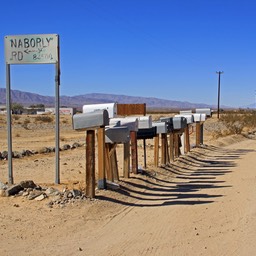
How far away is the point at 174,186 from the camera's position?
38.0 feet

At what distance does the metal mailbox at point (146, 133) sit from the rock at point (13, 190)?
5.35 m

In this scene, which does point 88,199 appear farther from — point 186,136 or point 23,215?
point 186,136

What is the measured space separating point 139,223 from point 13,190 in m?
2.39

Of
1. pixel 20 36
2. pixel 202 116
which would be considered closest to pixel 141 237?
pixel 20 36

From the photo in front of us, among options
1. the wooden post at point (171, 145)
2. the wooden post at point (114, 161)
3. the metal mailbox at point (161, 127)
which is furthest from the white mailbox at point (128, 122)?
the wooden post at point (171, 145)

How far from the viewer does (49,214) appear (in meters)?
7.78

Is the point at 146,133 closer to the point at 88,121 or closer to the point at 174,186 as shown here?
the point at 174,186

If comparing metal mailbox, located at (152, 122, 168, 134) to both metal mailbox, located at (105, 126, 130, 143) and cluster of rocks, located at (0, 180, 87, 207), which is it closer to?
metal mailbox, located at (105, 126, 130, 143)

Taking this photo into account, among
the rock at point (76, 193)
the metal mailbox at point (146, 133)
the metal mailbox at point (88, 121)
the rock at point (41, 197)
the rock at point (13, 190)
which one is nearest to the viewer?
the rock at point (41, 197)

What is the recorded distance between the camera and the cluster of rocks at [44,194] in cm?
836

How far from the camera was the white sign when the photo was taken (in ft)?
32.0

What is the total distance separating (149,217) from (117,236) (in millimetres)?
1231

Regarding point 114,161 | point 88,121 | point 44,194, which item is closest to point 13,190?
point 44,194

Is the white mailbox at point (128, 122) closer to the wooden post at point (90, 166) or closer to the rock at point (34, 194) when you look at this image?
the wooden post at point (90, 166)
